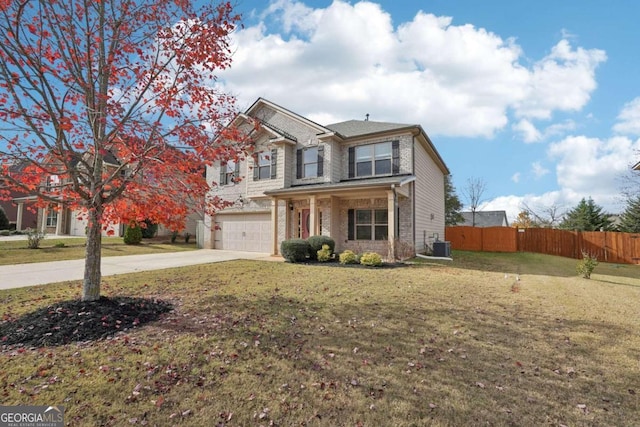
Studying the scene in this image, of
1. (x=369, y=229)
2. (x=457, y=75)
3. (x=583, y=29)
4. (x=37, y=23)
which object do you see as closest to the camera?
(x=37, y=23)

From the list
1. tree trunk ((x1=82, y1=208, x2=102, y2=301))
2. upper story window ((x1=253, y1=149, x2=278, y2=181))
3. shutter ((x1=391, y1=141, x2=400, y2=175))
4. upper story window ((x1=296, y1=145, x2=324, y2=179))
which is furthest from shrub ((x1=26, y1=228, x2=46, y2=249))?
shutter ((x1=391, y1=141, x2=400, y2=175))

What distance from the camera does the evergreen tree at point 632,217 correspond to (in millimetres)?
23234

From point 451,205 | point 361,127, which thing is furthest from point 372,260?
point 451,205

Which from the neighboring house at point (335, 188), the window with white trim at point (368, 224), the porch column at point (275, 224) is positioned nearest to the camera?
the neighboring house at point (335, 188)

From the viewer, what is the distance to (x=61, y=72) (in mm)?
5129

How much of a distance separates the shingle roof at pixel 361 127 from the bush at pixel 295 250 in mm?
6513

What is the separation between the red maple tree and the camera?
4.86m

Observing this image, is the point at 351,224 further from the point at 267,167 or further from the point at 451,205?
the point at 451,205

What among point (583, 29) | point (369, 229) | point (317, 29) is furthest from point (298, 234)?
point (583, 29)

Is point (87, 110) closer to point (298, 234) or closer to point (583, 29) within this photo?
point (298, 234)

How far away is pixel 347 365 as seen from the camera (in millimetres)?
3576

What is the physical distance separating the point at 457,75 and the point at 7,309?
540 inches

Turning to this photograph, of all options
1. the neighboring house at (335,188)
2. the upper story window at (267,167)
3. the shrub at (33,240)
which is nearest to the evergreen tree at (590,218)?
the neighboring house at (335,188)

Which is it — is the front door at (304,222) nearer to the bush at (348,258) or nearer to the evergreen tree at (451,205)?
the bush at (348,258)
